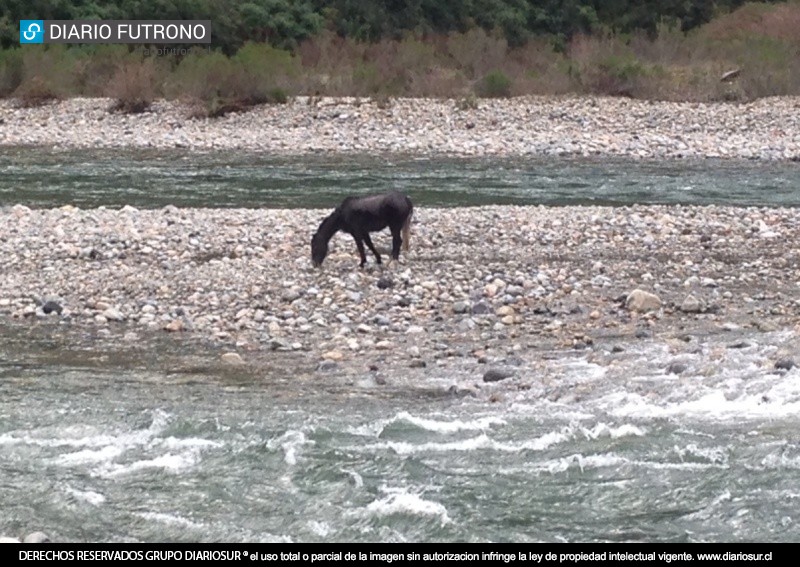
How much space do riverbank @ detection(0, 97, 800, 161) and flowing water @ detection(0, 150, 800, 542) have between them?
15586 millimetres

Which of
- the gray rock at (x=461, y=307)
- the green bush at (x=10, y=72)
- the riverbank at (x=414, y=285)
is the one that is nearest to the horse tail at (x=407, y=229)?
the riverbank at (x=414, y=285)

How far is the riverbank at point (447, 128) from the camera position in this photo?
26797 mm

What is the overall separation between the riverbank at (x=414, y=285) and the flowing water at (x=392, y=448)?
0.43m

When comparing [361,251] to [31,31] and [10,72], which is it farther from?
[31,31]

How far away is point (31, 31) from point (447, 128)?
16.2 m

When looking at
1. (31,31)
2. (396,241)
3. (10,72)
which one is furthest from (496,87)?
(396,241)

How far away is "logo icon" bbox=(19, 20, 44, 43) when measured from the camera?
3878 centimetres

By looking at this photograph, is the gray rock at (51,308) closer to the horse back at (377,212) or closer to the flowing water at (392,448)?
the flowing water at (392,448)

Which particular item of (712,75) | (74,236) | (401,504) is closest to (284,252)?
(74,236)

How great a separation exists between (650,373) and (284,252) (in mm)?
5596

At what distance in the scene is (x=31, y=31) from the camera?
3938cm

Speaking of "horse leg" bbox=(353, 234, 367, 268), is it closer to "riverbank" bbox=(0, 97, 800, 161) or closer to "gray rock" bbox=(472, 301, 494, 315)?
"gray rock" bbox=(472, 301, 494, 315)

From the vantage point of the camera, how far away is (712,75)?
33906 mm

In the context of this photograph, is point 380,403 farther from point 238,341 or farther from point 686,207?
point 686,207
